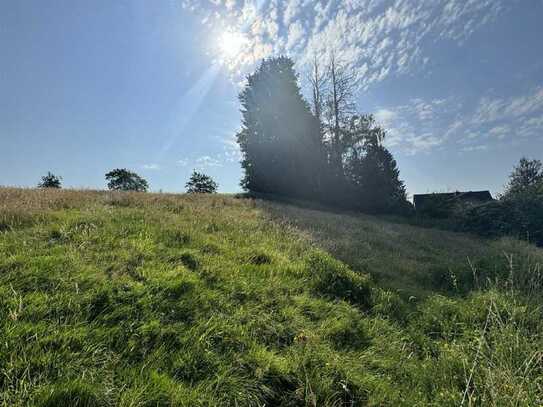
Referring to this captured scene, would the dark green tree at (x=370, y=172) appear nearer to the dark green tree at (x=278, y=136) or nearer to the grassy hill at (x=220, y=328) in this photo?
the dark green tree at (x=278, y=136)

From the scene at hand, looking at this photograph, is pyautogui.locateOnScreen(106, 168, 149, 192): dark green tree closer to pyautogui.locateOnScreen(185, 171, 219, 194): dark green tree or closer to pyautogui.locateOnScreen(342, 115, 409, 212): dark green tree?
pyautogui.locateOnScreen(185, 171, 219, 194): dark green tree

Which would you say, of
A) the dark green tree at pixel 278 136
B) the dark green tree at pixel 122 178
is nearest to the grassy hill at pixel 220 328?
the dark green tree at pixel 278 136

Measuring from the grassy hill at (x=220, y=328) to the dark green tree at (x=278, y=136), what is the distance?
1942cm

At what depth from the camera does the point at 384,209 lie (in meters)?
25.5

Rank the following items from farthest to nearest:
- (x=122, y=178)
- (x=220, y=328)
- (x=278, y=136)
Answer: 1. (x=122, y=178)
2. (x=278, y=136)
3. (x=220, y=328)

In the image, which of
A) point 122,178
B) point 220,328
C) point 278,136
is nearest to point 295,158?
point 278,136

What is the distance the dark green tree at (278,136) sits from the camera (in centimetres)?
2477

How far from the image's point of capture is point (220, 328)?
10.2 feet

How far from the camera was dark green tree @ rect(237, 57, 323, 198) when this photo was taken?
81.3 feet

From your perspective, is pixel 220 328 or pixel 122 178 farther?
pixel 122 178

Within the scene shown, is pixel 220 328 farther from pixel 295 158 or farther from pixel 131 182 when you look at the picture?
pixel 131 182

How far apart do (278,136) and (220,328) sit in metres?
22.9

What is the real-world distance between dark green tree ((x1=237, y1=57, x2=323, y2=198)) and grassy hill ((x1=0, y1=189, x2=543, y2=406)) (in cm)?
1942

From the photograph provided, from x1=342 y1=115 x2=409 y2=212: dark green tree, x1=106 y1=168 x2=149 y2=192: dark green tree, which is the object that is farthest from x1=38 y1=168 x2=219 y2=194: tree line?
x1=342 y1=115 x2=409 y2=212: dark green tree
